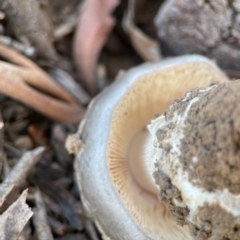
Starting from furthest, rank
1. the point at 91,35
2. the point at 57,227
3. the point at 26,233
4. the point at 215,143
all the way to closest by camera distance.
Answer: the point at 91,35 → the point at 57,227 → the point at 26,233 → the point at 215,143

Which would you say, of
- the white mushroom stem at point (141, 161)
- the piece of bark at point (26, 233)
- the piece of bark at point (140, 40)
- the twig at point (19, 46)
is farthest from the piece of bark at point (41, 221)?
the piece of bark at point (140, 40)

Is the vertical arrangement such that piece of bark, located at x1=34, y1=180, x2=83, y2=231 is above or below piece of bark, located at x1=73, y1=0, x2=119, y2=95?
below

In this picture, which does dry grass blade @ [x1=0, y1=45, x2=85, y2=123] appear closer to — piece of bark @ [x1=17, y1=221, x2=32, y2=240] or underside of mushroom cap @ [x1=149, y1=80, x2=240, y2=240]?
piece of bark @ [x1=17, y1=221, x2=32, y2=240]

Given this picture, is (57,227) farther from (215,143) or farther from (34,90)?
(215,143)

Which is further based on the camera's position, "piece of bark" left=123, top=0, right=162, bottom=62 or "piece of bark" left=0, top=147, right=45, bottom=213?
"piece of bark" left=123, top=0, right=162, bottom=62

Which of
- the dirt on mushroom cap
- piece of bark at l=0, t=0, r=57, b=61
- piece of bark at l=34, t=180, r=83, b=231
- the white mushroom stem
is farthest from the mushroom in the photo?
piece of bark at l=0, t=0, r=57, b=61

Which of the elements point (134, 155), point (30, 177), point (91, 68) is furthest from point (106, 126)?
point (91, 68)

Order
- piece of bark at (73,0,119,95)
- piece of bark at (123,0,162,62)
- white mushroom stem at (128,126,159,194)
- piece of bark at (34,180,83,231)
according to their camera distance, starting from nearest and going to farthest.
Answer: white mushroom stem at (128,126,159,194) < piece of bark at (34,180,83,231) < piece of bark at (73,0,119,95) < piece of bark at (123,0,162,62)

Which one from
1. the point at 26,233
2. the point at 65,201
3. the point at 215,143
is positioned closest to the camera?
the point at 215,143

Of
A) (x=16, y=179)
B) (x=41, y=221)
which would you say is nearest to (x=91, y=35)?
(x=16, y=179)
